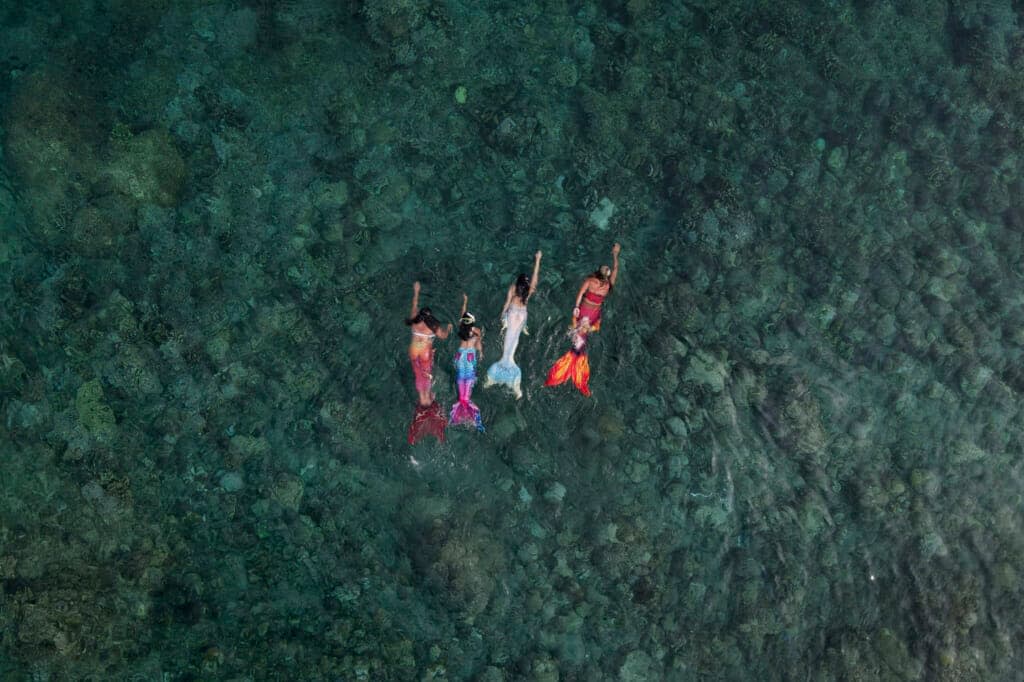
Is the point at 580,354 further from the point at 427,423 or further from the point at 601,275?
the point at 427,423

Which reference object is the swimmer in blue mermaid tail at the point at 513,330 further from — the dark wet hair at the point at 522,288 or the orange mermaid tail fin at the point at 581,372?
the orange mermaid tail fin at the point at 581,372

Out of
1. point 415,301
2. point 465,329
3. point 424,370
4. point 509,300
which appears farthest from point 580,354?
point 415,301

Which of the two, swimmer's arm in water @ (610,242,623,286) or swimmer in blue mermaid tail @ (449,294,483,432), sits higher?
swimmer's arm in water @ (610,242,623,286)

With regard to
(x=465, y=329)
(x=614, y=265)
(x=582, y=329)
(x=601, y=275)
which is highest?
(x=614, y=265)

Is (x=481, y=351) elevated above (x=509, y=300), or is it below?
below

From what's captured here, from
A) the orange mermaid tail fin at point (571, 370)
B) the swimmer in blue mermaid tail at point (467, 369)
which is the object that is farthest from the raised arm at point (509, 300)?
the orange mermaid tail fin at point (571, 370)

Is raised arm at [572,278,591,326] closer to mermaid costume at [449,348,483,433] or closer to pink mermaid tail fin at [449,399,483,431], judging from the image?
mermaid costume at [449,348,483,433]

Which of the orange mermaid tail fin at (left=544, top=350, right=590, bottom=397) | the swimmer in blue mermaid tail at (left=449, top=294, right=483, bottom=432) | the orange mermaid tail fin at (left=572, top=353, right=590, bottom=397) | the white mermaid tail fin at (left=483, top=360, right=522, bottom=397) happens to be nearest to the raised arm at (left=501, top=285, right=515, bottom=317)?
the swimmer in blue mermaid tail at (left=449, top=294, right=483, bottom=432)

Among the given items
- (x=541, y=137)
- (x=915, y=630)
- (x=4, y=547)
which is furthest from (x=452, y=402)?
(x=915, y=630)
